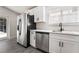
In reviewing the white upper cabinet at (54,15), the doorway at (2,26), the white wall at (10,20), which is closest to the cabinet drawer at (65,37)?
the white upper cabinet at (54,15)

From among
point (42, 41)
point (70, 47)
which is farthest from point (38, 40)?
point (70, 47)

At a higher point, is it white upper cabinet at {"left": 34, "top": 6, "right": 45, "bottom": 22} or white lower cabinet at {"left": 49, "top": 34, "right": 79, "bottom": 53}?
white upper cabinet at {"left": 34, "top": 6, "right": 45, "bottom": 22}

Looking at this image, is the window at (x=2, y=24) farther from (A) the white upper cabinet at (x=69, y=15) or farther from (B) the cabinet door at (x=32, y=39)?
(A) the white upper cabinet at (x=69, y=15)

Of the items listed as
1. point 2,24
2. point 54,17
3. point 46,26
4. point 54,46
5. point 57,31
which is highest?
point 54,17

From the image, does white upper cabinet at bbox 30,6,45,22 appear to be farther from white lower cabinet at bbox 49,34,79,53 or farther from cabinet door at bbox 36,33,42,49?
white lower cabinet at bbox 49,34,79,53

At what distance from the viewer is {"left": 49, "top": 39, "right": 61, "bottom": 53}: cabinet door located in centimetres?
245

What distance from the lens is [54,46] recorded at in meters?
2.60

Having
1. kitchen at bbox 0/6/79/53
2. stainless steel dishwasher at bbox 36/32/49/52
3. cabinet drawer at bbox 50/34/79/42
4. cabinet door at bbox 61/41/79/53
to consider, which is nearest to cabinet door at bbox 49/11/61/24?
kitchen at bbox 0/6/79/53

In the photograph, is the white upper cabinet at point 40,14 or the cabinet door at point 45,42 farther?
the white upper cabinet at point 40,14

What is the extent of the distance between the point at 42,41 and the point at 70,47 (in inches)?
49.1

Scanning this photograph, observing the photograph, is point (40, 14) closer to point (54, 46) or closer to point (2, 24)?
point (54, 46)

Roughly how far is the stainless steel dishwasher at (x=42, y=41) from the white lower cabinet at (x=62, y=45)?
0.69ft

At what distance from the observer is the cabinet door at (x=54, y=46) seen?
8.05ft

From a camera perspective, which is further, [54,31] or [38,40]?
[38,40]
